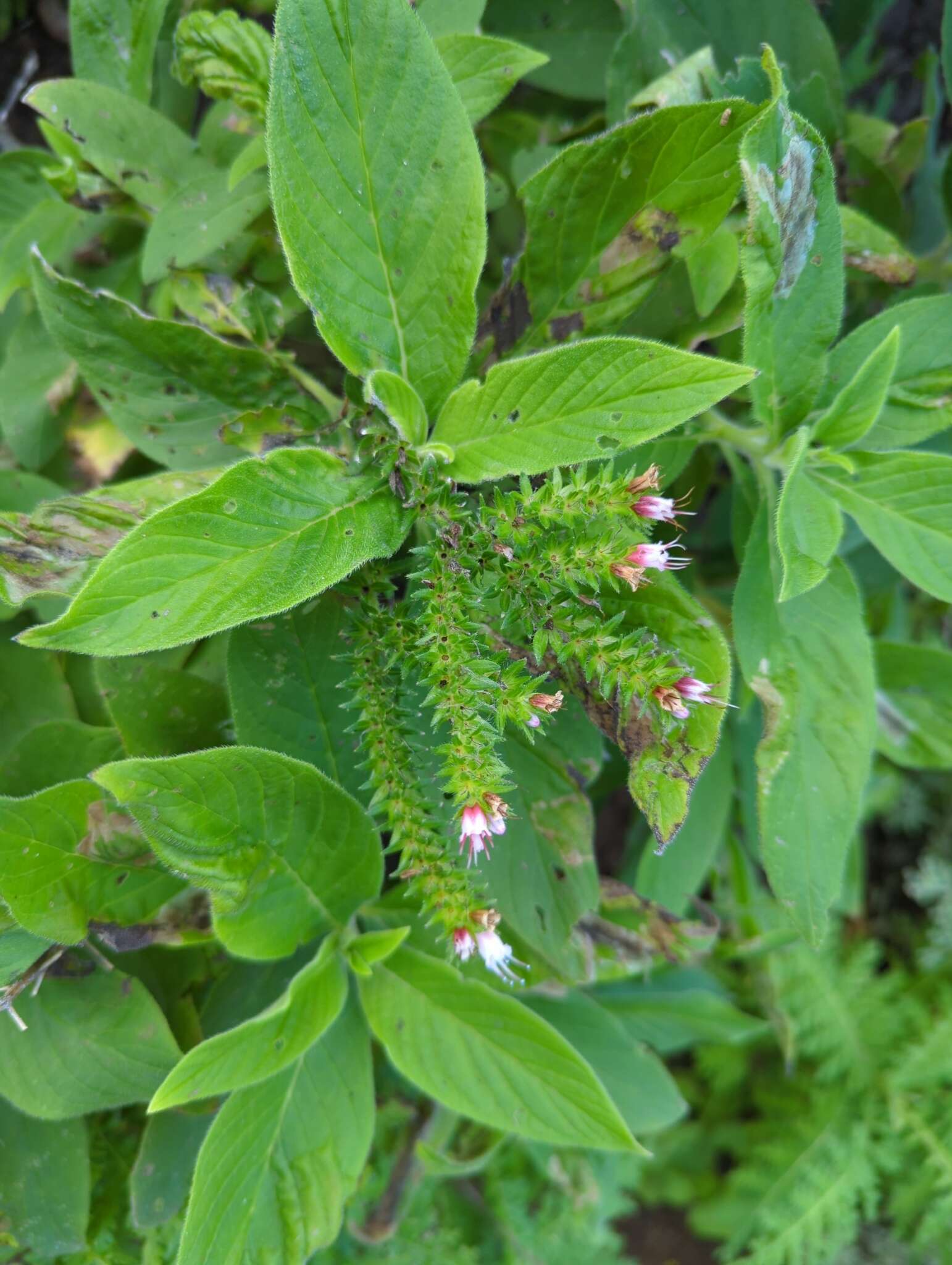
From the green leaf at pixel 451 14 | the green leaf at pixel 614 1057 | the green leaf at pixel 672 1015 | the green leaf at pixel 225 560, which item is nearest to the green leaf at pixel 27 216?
the green leaf at pixel 451 14

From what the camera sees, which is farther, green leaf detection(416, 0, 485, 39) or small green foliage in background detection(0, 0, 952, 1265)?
green leaf detection(416, 0, 485, 39)

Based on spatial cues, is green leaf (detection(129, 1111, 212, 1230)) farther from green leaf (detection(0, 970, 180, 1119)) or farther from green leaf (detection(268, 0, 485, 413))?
green leaf (detection(268, 0, 485, 413))

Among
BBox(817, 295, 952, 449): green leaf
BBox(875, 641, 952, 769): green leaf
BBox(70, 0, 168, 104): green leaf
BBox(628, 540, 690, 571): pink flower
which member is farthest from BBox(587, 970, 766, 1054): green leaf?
BBox(70, 0, 168, 104): green leaf

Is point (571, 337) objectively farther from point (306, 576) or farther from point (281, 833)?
point (281, 833)

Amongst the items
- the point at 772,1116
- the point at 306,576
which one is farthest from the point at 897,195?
the point at 772,1116

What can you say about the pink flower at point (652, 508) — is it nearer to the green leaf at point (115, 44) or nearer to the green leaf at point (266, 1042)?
the green leaf at point (266, 1042)
